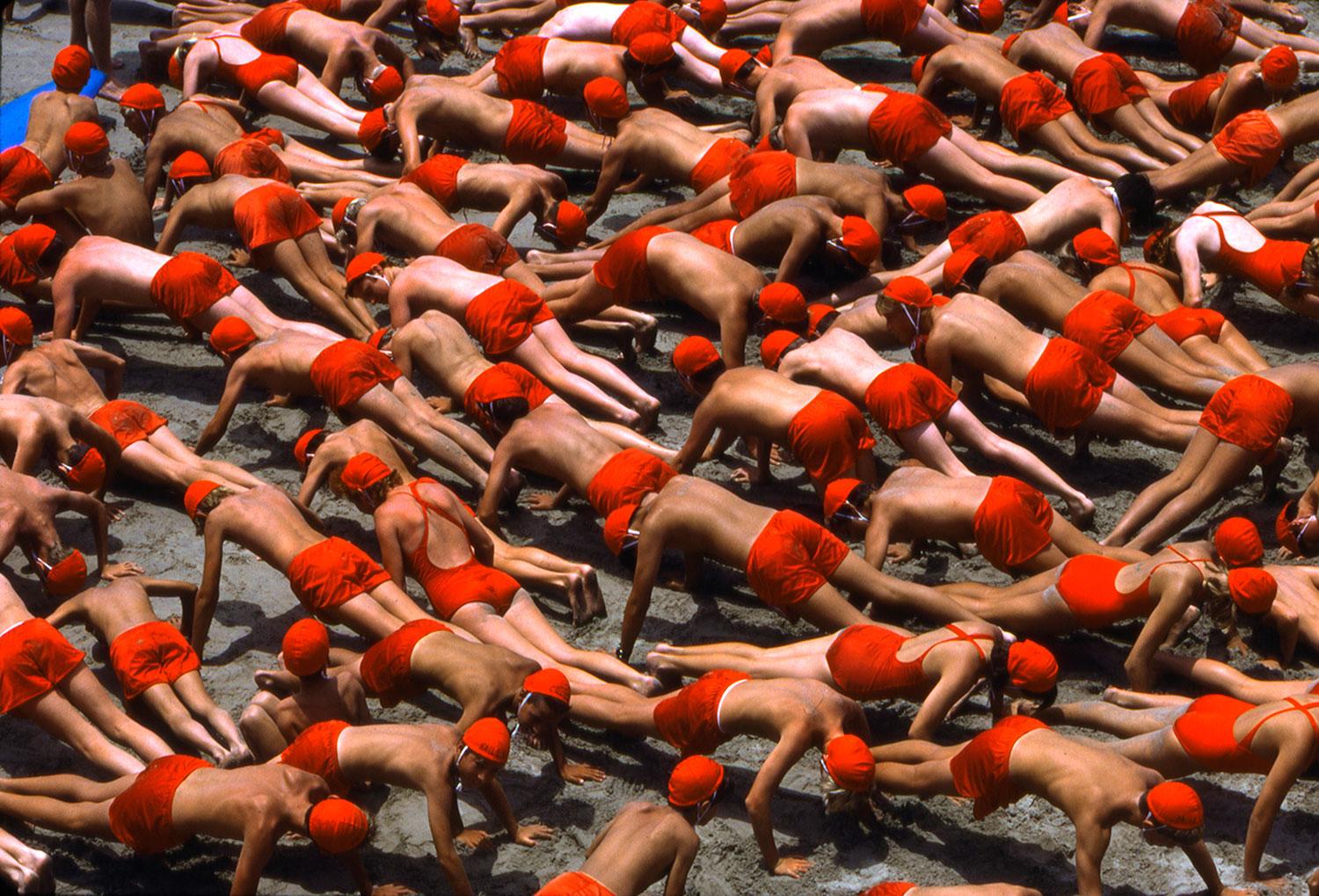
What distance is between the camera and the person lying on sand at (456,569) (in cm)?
983

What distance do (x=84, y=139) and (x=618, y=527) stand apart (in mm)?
5174

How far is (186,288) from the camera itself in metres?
12.0

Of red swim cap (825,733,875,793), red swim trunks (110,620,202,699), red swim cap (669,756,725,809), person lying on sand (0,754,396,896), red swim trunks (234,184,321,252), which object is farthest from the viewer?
red swim trunks (234,184,321,252)

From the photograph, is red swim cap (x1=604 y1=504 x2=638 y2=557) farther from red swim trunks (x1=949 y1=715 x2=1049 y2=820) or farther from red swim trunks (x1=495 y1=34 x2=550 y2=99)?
red swim trunks (x1=495 y1=34 x2=550 y2=99)

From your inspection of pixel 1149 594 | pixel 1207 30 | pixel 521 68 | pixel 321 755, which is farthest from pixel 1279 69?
pixel 321 755

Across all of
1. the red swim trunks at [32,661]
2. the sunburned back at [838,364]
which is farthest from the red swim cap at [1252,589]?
the red swim trunks at [32,661]

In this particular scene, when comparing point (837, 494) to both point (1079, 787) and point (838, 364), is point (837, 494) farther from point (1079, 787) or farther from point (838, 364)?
point (1079, 787)

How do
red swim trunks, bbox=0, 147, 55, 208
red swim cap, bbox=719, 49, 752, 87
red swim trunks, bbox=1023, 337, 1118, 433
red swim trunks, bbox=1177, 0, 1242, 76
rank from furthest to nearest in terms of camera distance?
red swim trunks, bbox=1177, 0, 1242, 76, red swim cap, bbox=719, 49, 752, 87, red swim trunks, bbox=0, 147, 55, 208, red swim trunks, bbox=1023, 337, 1118, 433

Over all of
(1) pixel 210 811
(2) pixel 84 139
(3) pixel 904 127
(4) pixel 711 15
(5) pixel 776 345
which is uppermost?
(4) pixel 711 15

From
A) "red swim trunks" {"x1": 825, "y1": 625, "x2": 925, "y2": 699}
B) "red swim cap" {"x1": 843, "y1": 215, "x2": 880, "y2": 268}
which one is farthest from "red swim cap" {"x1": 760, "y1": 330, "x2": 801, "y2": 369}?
"red swim trunks" {"x1": 825, "y1": 625, "x2": 925, "y2": 699}

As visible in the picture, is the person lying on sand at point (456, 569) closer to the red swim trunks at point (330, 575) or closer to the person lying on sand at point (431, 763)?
the red swim trunks at point (330, 575)

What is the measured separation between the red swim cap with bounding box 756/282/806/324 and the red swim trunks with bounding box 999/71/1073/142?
3.21 m

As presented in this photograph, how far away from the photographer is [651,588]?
33.1 ft

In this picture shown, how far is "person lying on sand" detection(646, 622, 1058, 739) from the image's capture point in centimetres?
912
